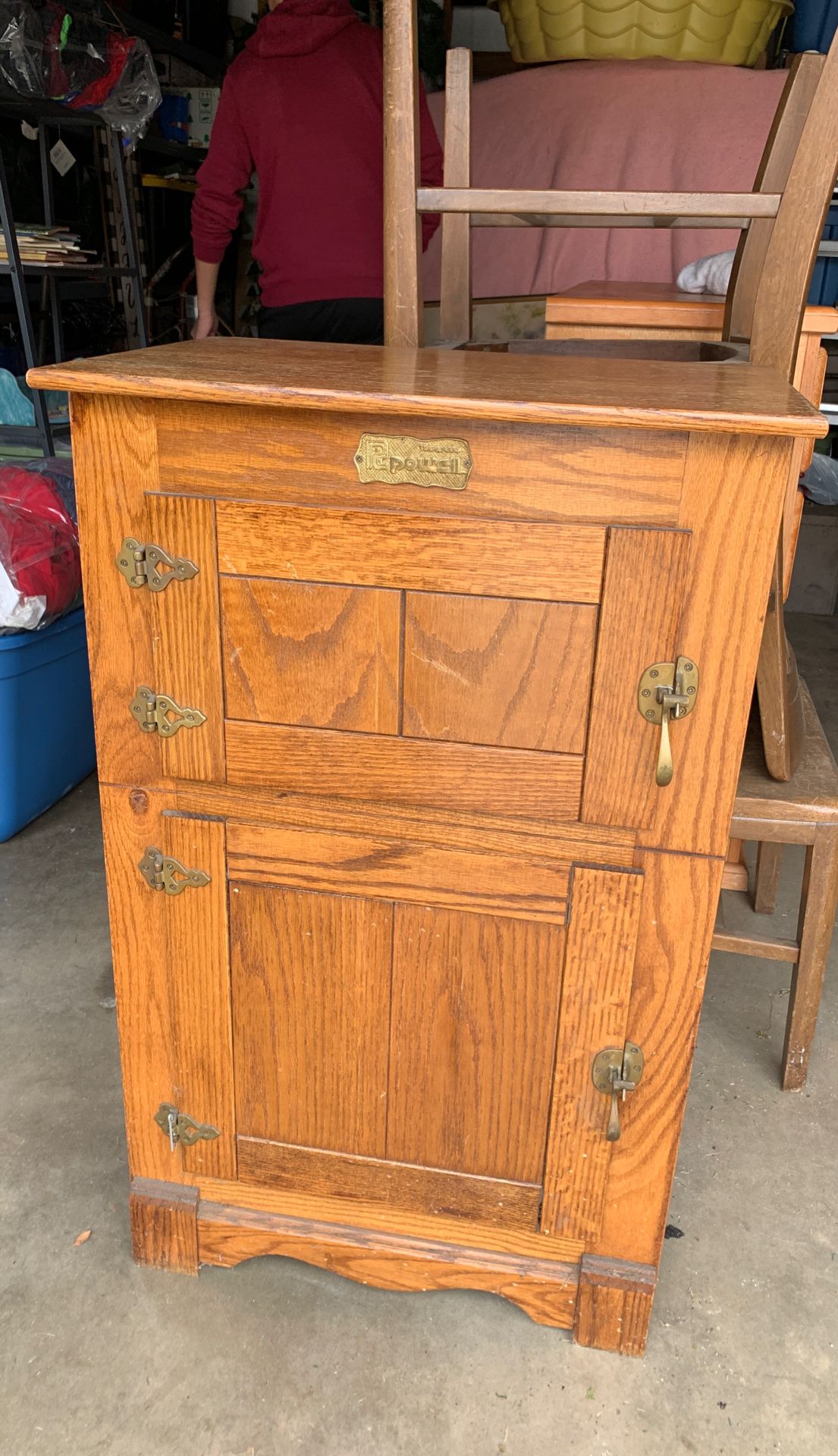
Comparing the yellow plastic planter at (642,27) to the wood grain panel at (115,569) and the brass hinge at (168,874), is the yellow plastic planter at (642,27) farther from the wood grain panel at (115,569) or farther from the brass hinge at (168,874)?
the brass hinge at (168,874)

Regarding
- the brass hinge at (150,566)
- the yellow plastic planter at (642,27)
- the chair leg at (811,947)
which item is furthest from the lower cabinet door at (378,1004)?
the yellow plastic planter at (642,27)

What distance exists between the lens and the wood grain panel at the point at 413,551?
100 cm

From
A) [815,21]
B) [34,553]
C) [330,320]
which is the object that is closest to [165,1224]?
[34,553]

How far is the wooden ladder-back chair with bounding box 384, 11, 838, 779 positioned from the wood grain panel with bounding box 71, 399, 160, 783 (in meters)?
0.56

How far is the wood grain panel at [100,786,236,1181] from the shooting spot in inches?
47.6

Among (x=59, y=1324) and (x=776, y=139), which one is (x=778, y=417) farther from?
(x=59, y=1324)

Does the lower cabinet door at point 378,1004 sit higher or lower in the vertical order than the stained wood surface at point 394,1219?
higher

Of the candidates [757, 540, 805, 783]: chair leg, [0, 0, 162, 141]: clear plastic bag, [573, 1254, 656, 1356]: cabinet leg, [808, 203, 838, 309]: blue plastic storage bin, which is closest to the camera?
[573, 1254, 656, 1356]: cabinet leg

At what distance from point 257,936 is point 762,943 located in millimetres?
890

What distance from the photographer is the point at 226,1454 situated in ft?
3.86

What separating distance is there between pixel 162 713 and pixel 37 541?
52.0 inches

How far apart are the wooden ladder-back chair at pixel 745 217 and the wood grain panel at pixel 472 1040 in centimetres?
56

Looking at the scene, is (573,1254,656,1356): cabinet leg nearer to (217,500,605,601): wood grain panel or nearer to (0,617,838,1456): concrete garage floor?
(0,617,838,1456): concrete garage floor

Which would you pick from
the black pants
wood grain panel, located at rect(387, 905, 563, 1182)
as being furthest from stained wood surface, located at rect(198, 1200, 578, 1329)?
the black pants
